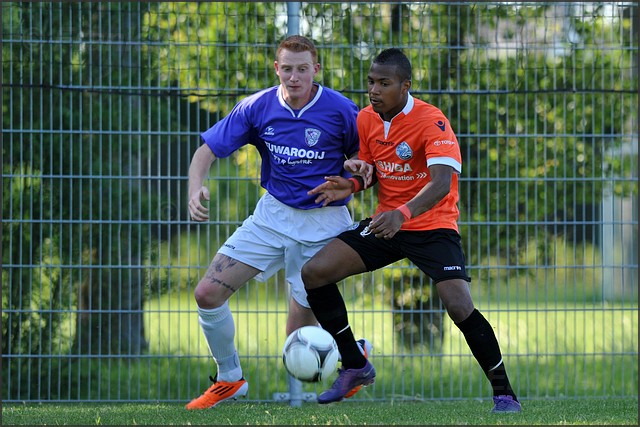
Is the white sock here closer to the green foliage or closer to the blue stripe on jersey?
the blue stripe on jersey

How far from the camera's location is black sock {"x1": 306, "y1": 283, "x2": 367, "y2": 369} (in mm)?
5957

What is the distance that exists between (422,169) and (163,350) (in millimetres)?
2694

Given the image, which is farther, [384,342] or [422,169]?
[384,342]

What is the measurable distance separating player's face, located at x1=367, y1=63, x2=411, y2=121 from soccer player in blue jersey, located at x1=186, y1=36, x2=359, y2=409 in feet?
1.28

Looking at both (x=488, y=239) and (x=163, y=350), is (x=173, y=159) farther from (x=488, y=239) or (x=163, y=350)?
(x=488, y=239)

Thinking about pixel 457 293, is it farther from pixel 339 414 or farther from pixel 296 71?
pixel 296 71

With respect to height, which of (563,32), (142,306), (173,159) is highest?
(563,32)

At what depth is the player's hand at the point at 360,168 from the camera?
5.79 m

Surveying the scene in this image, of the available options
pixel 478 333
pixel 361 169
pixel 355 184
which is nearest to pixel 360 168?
pixel 361 169

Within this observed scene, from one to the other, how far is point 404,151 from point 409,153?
0.10 ft

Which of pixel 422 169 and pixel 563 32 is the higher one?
pixel 563 32

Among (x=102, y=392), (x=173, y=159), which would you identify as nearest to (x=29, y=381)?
(x=102, y=392)

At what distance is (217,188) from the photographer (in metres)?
7.40

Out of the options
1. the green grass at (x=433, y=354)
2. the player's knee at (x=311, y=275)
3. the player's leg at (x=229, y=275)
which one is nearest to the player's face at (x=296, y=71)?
the player's leg at (x=229, y=275)
